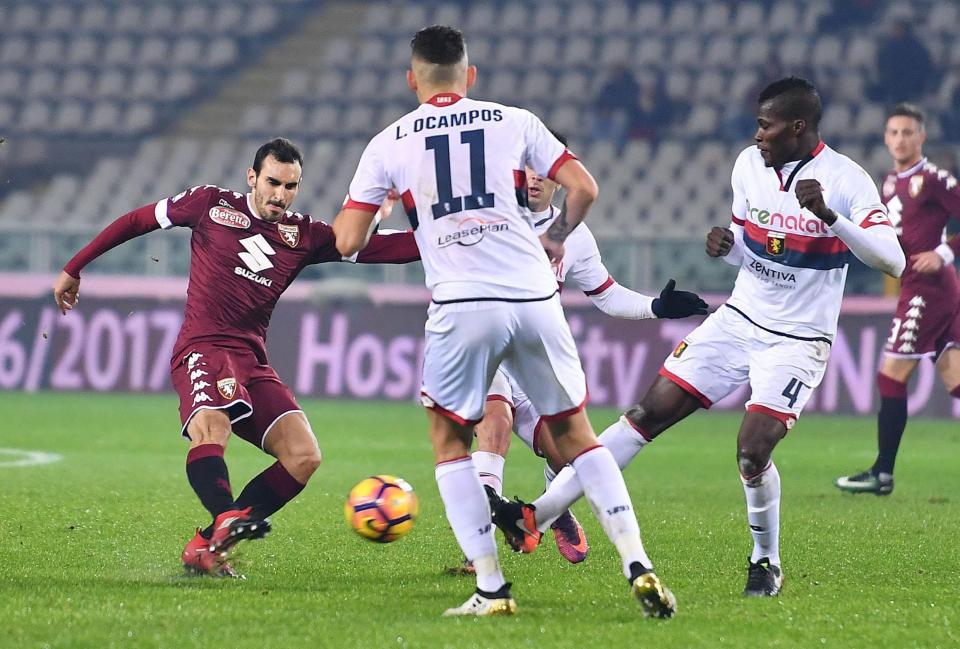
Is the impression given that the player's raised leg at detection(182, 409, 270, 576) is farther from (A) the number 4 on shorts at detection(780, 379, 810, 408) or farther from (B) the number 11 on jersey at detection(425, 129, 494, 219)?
(A) the number 4 on shorts at detection(780, 379, 810, 408)

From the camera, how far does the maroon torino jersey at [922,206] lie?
10.1 metres

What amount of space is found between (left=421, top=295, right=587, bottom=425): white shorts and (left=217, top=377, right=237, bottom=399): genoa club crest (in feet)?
5.00

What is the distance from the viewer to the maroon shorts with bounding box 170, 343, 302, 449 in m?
6.54

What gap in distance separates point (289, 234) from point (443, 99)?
191cm

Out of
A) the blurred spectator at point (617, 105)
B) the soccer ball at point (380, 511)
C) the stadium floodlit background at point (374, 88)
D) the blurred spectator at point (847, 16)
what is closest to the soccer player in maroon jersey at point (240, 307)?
the soccer ball at point (380, 511)

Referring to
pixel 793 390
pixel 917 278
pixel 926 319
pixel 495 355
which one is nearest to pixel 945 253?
pixel 917 278

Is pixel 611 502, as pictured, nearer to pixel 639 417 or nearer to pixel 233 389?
pixel 639 417

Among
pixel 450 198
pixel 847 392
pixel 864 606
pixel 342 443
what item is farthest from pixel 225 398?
pixel 847 392

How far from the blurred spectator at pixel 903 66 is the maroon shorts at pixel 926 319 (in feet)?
35.3

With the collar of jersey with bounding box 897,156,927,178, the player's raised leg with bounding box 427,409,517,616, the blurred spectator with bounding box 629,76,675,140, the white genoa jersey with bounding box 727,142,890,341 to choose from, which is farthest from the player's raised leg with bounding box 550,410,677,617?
the blurred spectator with bounding box 629,76,675,140

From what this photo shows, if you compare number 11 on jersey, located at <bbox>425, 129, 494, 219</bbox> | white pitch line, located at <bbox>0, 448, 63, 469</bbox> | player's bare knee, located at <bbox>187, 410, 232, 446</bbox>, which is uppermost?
number 11 on jersey, located at <bbox>425, 129, 494, 219</bbox>

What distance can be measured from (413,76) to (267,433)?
2.04 meters

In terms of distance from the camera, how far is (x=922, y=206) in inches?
402

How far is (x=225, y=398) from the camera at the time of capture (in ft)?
21.5
